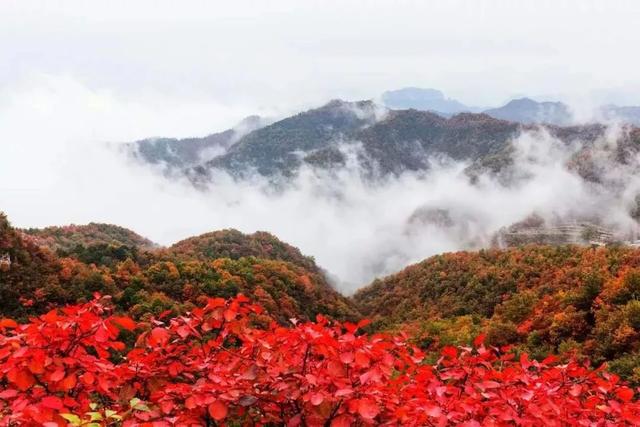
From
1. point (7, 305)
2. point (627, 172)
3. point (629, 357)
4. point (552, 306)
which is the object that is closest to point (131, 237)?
point (7, 305)

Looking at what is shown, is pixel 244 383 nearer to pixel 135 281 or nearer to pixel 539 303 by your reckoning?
pixel 539 303

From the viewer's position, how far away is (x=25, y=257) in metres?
27.5

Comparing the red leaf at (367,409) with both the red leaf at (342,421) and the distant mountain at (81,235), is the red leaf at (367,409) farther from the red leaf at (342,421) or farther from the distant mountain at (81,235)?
the distant mountain at (81,235)

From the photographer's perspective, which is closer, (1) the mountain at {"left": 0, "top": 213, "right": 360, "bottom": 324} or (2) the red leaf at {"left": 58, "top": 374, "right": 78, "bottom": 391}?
(2) the red leaf at {"left": 58, "top": 374, "right": 78, "bottom": 391}

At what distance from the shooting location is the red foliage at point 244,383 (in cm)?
413

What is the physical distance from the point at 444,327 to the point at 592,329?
37.0 feet

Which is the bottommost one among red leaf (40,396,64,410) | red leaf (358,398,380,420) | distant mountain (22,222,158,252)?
distant mountain (22,222,158,252)

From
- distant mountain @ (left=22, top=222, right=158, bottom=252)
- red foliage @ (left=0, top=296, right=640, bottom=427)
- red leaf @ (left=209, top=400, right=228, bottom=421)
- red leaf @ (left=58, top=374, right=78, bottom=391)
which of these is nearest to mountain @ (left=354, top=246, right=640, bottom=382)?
red foliage @ (left=0, top=296, right=640, bottom=427)

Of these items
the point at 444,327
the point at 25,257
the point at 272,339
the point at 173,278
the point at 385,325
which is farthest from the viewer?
the point at 385,325

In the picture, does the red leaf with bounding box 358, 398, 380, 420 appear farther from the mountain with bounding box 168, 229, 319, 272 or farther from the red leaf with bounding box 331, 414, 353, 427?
the mountain with bounding box 168, 229, 319, 272

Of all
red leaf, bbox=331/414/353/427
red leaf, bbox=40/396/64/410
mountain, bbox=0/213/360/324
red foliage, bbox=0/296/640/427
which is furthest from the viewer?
mountain, bbox=0/213/360/324

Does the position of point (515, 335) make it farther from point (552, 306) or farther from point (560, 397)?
point (560, 397)

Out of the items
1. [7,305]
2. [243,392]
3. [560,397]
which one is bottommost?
[7,305]

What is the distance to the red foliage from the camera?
13.5 ft
